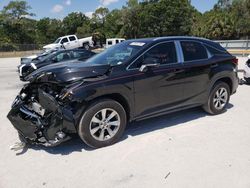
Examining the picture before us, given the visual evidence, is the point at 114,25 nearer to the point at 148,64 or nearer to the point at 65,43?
the point at 65,43

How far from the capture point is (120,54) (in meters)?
5.28

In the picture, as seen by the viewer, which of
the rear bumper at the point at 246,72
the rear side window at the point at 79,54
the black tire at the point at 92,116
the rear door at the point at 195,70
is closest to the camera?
the black tire at the point at 92,116

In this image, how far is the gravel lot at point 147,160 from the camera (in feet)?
12.1

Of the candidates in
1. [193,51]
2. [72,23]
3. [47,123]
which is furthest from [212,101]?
[72,23]

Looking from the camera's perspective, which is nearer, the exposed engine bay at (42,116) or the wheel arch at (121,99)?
the exposed engine bay at (42,116)

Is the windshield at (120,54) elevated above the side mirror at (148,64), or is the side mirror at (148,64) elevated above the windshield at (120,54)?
the windshield at (120,54)

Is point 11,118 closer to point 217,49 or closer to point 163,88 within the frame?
point 163,88

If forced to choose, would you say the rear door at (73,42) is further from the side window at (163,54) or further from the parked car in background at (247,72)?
the side window at (163,54)

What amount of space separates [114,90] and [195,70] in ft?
6.43

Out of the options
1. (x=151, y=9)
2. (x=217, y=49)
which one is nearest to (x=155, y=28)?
(x=151, y=9)

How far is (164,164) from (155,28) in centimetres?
6053

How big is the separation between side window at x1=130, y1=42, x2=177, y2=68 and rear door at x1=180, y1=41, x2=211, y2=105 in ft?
0.88

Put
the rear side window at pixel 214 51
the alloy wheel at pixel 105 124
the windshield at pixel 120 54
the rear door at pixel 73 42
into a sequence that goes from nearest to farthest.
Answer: the alloy wheel at pixel 105 124 → the windshield at pixel 120 54 → the rear side window at pixel 214 51 → the rear door at pixel 73 42

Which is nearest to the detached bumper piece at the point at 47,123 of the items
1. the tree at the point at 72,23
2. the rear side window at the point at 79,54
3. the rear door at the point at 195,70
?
the rear door at the point at 195,70
